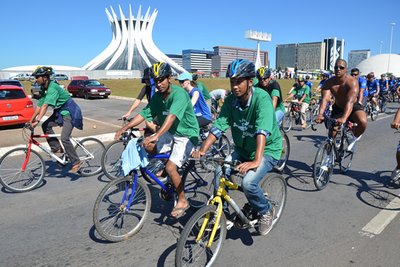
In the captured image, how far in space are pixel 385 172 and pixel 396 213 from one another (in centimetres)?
217

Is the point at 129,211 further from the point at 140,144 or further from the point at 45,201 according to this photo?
the point at 45,201

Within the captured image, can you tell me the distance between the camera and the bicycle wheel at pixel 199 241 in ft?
9.29

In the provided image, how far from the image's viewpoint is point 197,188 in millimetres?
4789

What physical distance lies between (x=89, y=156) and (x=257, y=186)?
4191 millimetres

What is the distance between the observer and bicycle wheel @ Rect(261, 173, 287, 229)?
389 cm

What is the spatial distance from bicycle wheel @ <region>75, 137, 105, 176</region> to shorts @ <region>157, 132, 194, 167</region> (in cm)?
277

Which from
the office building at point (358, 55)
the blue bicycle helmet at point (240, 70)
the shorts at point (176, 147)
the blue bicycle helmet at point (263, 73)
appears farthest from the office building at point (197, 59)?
the blue bicycle helmet at point (240, 70)

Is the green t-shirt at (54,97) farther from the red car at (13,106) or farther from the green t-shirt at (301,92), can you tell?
the green t-shirt at (301,92)

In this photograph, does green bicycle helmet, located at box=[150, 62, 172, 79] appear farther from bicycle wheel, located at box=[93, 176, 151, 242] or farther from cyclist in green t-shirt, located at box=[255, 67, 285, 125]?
cyclist in green t-shirt, located at box=[255, 67, 285, 125]

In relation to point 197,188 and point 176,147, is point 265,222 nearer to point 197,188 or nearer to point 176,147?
point 197,188

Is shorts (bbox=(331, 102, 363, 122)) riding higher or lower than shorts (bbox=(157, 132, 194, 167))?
higher

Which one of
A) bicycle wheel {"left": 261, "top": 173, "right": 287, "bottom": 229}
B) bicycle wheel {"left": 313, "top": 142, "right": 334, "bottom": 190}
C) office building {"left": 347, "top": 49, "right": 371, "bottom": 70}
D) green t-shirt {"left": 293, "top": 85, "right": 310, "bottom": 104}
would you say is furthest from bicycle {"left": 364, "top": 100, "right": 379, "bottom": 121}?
office building {"left": 347, "top": 49, "right": 371, "bottom": 70}

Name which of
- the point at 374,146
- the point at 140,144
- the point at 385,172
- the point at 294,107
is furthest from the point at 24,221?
the point at 294,107

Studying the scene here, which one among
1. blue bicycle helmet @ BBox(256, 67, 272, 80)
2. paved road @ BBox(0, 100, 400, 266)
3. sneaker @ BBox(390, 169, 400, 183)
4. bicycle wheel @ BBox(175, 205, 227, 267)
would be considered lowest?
paved road @ BBox(0, 100, 400, 266)
